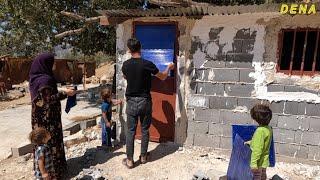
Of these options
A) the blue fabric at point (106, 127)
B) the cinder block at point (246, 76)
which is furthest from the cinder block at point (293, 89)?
the blue fabric at point (106, 127)

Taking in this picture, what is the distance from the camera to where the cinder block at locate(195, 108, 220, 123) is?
20.3ft

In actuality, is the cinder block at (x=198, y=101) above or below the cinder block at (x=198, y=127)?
above

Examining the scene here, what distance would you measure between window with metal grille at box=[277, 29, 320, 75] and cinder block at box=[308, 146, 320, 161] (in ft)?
3.85

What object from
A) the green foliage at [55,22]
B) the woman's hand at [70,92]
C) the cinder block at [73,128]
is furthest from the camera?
the green foliage at [55,22]

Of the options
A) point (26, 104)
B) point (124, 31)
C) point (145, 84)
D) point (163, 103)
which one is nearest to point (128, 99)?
point (145, 84)

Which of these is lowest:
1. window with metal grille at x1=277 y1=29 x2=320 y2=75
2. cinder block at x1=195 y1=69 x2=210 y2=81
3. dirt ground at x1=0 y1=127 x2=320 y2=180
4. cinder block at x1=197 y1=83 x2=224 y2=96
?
dirt ground at x1=0 y1=127 x2=320 y2=180

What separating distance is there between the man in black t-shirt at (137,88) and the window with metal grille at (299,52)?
197cm

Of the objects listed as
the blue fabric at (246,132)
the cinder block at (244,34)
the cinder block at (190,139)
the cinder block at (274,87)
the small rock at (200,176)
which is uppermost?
the cinder block at (244,34)

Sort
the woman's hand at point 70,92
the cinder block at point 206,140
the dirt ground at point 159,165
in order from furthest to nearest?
the cinder block at point 206,140 → the dirt ground at point 159,165 → the woman's hand at point 70,92

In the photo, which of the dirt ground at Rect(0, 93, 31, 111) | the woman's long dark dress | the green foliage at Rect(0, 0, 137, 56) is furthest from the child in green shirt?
the dirt ground at Rect(0, 93, 31, 111)

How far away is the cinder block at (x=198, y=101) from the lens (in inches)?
246

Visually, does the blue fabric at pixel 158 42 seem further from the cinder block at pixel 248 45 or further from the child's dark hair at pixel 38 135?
the child's dark hair at pixel 38 135

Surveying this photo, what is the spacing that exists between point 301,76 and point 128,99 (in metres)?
2.71

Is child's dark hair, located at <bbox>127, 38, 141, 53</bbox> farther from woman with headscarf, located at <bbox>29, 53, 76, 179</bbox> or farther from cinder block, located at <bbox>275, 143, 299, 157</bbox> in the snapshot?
cinder block, located at <bbox>275, 143, 299, 157</bbox>
